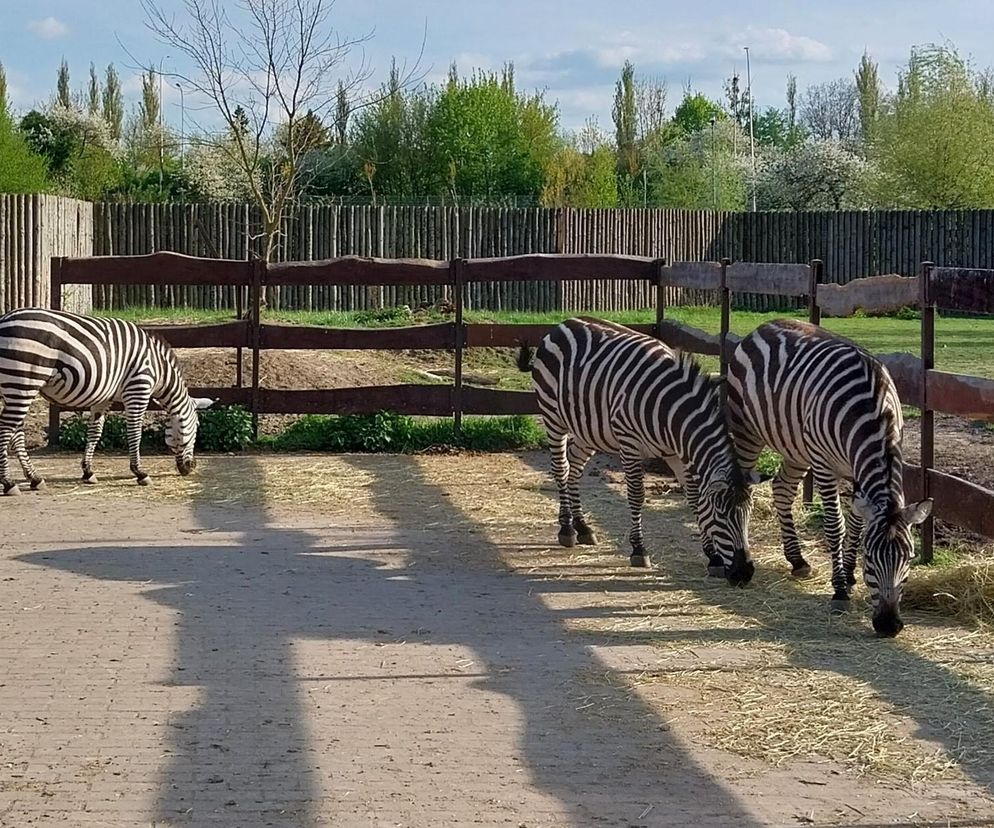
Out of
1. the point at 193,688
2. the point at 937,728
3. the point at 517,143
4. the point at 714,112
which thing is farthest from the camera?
the point at 714,112

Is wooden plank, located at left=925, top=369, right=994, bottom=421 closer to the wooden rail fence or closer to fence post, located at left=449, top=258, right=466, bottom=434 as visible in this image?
the wooden rail fence

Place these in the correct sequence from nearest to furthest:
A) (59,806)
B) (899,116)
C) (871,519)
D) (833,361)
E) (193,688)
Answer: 1. (59,806)
2. (193,688)
3. (871,519)
4. (833,361)
5. (899,116)

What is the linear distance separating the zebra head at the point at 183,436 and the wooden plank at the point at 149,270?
1630 mm

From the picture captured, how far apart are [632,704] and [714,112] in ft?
206

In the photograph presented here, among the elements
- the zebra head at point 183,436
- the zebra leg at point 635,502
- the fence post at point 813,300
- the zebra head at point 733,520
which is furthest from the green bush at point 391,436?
the zebra head at point 733,520

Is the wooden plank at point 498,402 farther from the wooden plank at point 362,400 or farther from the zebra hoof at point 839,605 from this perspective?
the zebra hoof at point 839,605

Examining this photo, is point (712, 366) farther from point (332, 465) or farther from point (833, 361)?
point (833, 361)

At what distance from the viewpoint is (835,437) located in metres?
7.19

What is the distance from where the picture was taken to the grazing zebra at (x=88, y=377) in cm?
1073

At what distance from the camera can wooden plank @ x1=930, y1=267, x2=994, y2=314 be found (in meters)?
7.37

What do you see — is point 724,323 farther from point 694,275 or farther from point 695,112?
point 695,112

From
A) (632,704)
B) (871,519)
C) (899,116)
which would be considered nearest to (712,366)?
(871,519)

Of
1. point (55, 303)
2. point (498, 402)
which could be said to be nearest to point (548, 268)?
point (498, 402)

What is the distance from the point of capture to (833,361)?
7441mm
